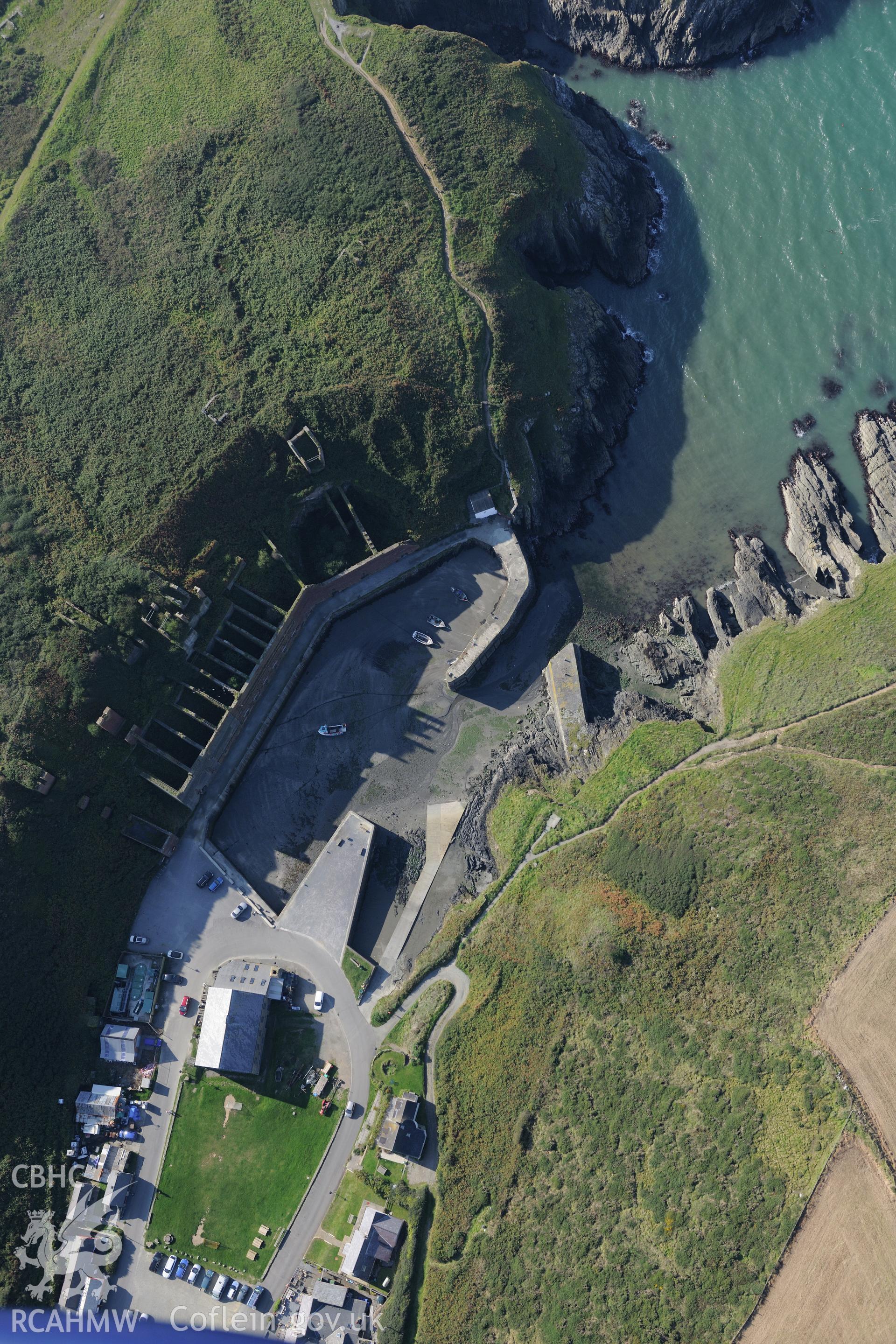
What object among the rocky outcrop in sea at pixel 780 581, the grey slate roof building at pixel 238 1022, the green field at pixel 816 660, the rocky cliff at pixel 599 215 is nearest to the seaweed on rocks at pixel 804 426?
the rocky outcrop in sea at pixel 780 581

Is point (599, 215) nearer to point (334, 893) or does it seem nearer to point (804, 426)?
point (804, 426)

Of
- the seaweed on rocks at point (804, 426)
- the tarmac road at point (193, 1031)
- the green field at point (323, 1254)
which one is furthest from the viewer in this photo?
the seaweed on rocks at point (804, 426)

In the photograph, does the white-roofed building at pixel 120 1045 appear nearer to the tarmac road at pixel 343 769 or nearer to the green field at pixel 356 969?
the tarmac road at pixel 343 769

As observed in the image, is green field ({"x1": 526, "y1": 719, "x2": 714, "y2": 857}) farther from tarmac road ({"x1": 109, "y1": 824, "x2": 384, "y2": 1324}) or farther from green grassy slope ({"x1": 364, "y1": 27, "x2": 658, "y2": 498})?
green grassy slope ({"x1": 364, "y1": 27, "x2": 658, "y2": 498})

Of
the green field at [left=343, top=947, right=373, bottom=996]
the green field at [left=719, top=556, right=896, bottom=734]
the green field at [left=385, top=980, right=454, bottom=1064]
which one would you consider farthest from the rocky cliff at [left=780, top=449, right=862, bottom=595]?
the green field at [left=343, top=947, right=373, bottom=996]

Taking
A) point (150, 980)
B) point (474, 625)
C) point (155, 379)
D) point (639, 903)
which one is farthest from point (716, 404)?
point (150, 980)
